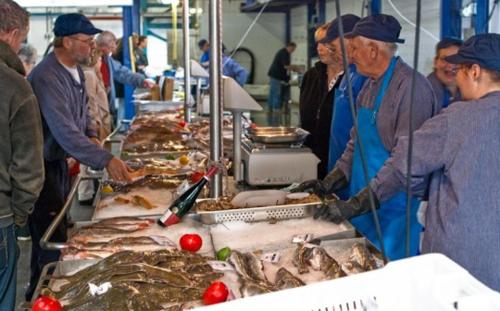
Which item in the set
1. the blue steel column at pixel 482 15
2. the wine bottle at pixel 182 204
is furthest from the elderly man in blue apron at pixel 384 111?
the blue steel column at pixel 482 15

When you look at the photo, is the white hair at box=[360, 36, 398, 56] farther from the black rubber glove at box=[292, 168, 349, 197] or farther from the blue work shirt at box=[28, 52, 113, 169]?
the blue work shirt at box=[28, 52, 113, 169]

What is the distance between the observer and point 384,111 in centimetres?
320

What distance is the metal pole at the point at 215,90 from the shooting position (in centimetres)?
297

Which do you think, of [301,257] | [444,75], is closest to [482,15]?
[444,75]

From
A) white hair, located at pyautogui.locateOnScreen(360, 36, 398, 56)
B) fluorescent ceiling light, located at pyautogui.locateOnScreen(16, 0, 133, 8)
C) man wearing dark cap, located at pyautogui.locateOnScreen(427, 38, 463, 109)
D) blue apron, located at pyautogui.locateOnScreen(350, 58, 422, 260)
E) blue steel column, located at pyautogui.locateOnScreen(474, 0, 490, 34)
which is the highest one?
fluorescent ceiling light, located at pyautogui.locateOnScreen(16, 0, 133, 8)

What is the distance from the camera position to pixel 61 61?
401cm

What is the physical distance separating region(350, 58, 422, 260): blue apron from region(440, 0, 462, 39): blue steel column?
3.03 meters

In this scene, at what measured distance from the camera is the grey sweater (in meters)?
2.81

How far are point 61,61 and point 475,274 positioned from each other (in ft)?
9.57

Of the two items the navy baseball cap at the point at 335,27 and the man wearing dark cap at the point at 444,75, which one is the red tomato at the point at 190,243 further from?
Answer: the man wearing dark cap at the point at 444,75

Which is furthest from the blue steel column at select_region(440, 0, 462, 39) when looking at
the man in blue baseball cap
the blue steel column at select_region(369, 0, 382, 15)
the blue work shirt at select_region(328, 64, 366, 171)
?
the man in blue baseball cap

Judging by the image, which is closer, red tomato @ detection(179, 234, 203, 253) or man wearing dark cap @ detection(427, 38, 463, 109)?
red tomato @ detection(179, 234, 203, 253)

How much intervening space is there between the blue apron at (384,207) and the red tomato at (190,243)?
1.13 metres

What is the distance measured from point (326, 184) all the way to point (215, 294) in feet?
5.35
